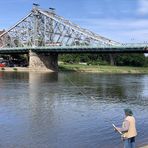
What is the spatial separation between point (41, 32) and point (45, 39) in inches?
293

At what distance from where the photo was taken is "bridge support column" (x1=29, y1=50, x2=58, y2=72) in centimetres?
14525

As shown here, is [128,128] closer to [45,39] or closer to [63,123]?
[63,123]

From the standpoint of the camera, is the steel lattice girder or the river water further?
the steel lattice girder

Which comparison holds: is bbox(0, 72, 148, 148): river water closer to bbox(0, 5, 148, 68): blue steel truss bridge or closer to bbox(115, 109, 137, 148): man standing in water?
bbox(115, 109, 137, 148): man standing in water

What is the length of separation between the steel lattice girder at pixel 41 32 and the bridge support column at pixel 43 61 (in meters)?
5.44

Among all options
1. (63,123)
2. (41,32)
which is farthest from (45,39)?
(63,123)

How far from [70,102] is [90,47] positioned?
271 ft

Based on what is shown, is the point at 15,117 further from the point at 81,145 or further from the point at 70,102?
the point at 70,102

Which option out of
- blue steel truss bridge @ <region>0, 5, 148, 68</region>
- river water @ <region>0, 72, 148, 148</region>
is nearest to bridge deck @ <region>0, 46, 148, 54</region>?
blue steel truss bridge @ <region>0, 5, 148, 68</region>

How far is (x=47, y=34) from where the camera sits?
170125 mm

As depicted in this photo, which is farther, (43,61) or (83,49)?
(43,61)

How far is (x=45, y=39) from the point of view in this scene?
16550 centimetres

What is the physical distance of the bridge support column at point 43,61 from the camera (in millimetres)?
145250

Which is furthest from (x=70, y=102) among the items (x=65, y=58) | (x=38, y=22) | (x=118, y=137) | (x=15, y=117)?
(x=65, y=58)
